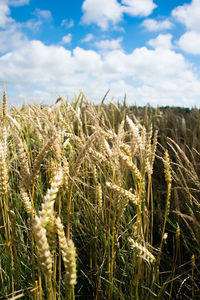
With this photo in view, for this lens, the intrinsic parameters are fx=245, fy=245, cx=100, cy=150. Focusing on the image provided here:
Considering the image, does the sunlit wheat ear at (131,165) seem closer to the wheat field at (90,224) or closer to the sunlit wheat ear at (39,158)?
the wheat field at (90,224)

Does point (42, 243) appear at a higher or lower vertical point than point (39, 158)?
lower

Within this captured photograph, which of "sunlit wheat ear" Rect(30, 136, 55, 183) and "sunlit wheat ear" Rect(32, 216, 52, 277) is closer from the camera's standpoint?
"sunlit wheat ear" Rect(32, 216, 52, 277)

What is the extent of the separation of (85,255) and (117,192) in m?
0.72

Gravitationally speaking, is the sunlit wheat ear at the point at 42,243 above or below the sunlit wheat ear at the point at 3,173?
below

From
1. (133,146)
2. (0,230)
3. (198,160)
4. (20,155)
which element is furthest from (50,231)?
(198,160)

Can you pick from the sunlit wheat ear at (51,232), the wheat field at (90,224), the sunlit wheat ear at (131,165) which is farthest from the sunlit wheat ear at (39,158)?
the sunlit wheat ear at (131,165)

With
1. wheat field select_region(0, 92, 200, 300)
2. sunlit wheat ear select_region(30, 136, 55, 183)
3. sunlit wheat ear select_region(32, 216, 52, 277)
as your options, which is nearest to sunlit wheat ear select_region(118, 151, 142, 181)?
wheat field select_region(0, 92, 200, 300)

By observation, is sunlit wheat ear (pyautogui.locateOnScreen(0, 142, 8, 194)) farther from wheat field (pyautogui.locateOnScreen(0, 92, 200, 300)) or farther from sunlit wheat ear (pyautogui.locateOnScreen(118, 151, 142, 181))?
sunlit wheat ear (pyautogui.locateOnScreen(118, 151, 142, 181))

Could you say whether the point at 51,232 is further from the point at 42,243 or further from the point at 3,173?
the point at 3,173

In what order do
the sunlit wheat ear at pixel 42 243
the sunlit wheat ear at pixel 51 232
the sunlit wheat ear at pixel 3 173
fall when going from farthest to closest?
the sunlit wheat ear at pixel 3 173 < the sunlit wheat ear at pixel 51 232 < the sunlit wheat ear at pixel 42 243

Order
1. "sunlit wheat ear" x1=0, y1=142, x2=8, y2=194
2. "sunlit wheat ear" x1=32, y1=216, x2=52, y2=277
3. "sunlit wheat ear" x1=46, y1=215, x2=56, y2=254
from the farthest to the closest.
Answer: "sunlit wheat ear" x1=0, y1=142, x2=8, y2=194 → "sunlit wheat ear" x1=46, y1=215, x2=56, y2=254 → "sunlit wheat ear" x1=32, y1=216, x2=52, y2=277

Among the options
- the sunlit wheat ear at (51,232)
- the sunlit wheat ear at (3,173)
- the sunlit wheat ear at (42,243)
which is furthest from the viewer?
the sunlit wheat ear at (3,173)

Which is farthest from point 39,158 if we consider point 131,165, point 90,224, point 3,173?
point 90,224

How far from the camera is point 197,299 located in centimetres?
130
